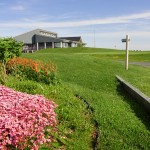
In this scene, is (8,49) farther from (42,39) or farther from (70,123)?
(42,39)

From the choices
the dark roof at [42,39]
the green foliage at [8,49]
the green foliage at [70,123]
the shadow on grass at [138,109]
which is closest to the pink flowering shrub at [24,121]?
the green foliage at [70,123]

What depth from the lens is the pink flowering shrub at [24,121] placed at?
5332 mm

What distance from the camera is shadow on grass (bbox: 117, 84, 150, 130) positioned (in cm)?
962

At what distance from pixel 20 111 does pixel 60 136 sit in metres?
1.50

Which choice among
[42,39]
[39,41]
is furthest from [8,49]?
[39,41]

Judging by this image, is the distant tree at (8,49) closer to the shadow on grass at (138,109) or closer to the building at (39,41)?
the shadow on grass at (138,109)

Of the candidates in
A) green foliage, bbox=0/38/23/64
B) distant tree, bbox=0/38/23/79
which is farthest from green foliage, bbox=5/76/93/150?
green foliage, bbox=0/38/23/64

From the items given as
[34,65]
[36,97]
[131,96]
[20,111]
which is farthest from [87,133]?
[34,65]

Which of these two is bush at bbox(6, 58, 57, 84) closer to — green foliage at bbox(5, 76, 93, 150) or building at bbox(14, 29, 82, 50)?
green foliage at bbox(5, 76, 93, 150)

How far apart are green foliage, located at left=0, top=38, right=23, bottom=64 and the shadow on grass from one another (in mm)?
4936

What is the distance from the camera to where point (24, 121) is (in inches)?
227

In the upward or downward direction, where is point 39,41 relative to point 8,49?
downward

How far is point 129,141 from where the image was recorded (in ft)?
25.6

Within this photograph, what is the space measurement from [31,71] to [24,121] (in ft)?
25.1
